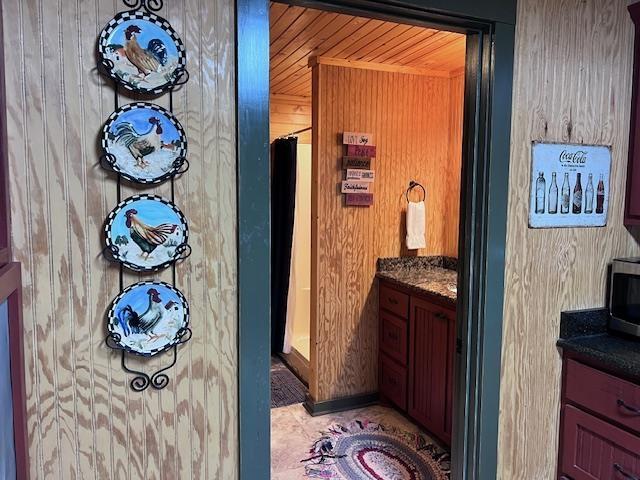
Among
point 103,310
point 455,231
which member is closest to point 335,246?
point 455,231

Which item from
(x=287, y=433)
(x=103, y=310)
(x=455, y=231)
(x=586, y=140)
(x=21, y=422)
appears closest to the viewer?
(x=21, y=422)

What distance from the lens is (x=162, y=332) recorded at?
1.22m

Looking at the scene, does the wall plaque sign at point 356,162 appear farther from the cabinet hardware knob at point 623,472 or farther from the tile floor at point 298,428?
the cabinet hardware knob at point 623,472

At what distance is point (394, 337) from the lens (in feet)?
9.64

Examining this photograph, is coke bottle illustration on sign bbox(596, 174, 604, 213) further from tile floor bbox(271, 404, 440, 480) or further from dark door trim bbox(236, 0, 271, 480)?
tile floor bbox(271, 404, 440, 480)

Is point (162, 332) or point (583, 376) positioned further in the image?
point (583, 376)

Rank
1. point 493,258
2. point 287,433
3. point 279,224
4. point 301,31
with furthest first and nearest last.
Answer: point 279,224
point 287,433
point 301,31
point 493,258

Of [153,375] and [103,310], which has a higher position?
[103,310]

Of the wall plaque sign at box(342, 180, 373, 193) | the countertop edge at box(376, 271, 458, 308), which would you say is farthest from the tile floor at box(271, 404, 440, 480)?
the wall plaque sign at box(342, 180, 373, 193)

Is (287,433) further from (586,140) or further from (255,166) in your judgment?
(586,140)

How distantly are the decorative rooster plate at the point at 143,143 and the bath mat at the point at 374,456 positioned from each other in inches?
73.9

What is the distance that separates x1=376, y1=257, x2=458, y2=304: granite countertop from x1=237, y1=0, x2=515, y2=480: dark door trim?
32.6 inches

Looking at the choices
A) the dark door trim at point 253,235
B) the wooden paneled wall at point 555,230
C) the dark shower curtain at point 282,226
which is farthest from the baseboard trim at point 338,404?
the dark door trim at point 253,235

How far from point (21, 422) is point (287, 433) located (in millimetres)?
1922
